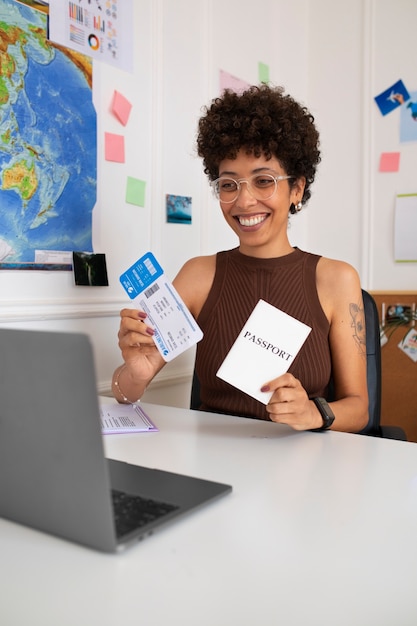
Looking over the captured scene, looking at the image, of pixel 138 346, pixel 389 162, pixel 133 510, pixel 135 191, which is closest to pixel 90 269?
pixel 135 191

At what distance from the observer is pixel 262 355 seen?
1.14 meters

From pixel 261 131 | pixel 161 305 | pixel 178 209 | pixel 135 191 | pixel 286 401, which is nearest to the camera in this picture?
Result: pixel 286 401

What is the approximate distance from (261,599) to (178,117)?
1894mm

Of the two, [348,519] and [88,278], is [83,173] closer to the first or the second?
[88,278]

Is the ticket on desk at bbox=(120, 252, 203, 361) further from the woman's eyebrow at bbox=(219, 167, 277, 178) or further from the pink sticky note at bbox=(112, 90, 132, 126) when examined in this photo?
the pink sticky note at bbox=(112, 90, 132, 126)

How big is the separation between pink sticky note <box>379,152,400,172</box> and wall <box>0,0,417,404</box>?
3 centimetres

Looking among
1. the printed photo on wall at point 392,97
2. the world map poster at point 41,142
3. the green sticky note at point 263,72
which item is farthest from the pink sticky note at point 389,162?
the world map poster at point 41,142

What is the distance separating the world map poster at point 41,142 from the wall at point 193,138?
0.07m

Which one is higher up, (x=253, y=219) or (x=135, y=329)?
(x=253, y=219)

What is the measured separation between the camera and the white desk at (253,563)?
0.53m

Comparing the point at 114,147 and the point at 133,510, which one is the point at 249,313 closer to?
the point at 114,147

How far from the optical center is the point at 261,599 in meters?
0.56

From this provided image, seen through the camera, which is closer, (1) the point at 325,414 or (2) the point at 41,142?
(1) the point at 325,414

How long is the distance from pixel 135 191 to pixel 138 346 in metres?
0.77
